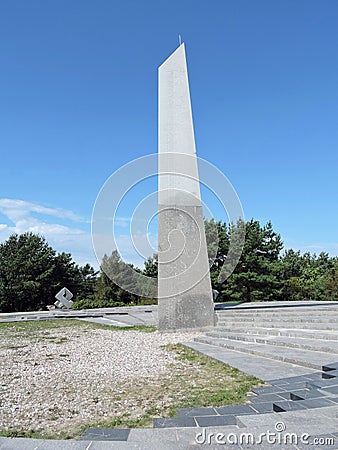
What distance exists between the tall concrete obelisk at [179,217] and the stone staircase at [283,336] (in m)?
0.97

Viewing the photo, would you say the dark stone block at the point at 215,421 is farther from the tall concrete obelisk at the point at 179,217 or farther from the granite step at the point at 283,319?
the tall concrete obelisk at the point at 179,217

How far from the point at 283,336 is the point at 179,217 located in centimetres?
423

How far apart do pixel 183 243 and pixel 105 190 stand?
2.84 metres

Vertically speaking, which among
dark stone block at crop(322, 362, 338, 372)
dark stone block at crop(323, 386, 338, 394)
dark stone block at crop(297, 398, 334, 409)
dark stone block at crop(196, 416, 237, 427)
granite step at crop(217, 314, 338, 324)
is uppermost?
granite step at crop(217, 314, 338, 324)

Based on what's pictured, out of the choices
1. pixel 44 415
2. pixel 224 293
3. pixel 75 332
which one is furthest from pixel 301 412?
pixel 224 293

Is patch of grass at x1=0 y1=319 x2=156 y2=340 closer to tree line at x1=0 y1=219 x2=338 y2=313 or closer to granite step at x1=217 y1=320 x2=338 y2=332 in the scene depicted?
granite step at x1=217 y1=320 x2=338 y2=332

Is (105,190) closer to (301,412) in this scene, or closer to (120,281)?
(301,412)

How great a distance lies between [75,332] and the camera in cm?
1024

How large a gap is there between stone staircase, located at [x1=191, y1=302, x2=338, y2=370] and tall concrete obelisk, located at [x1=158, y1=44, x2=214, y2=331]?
0.97 metres

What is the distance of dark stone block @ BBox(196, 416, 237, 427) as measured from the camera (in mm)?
2775

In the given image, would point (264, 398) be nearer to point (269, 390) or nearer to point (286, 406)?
point (269, 390)

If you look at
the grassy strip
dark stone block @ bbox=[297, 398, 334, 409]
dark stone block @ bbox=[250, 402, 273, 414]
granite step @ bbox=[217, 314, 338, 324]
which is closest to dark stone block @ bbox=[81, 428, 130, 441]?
the grassy strip

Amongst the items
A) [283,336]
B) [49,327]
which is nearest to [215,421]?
[283,336]

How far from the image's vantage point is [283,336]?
6.91 m
